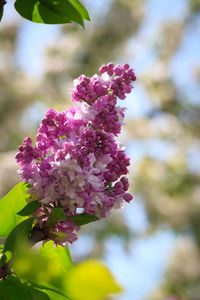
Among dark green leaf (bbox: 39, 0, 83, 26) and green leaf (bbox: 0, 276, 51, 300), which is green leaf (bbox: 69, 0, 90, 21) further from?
green leaf (bbox: 0, 276, 51, 300)

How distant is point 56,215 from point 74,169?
31mm

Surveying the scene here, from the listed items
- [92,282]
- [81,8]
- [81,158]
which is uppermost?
[81,8]

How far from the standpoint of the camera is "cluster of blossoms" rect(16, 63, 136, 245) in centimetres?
27

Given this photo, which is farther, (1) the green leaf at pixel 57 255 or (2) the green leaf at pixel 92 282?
(1) the green leaf at pixel 57 255

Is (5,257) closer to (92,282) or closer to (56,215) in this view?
(56,215)

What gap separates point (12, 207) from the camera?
295mm

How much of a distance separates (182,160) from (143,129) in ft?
1.63

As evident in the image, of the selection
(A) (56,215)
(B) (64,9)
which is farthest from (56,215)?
(B) (64,9)

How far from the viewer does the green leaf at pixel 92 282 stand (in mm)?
85

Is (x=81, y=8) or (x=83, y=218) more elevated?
(x=81, y=8)

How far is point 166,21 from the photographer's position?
13.9 feet

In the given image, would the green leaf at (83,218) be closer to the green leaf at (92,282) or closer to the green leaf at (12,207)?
the green leaf at (12,207)

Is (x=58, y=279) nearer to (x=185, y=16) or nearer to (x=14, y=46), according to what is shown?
(x=14, y=46)

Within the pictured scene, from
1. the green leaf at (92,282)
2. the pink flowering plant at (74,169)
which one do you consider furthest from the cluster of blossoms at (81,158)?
the green leaf at (92,282)
